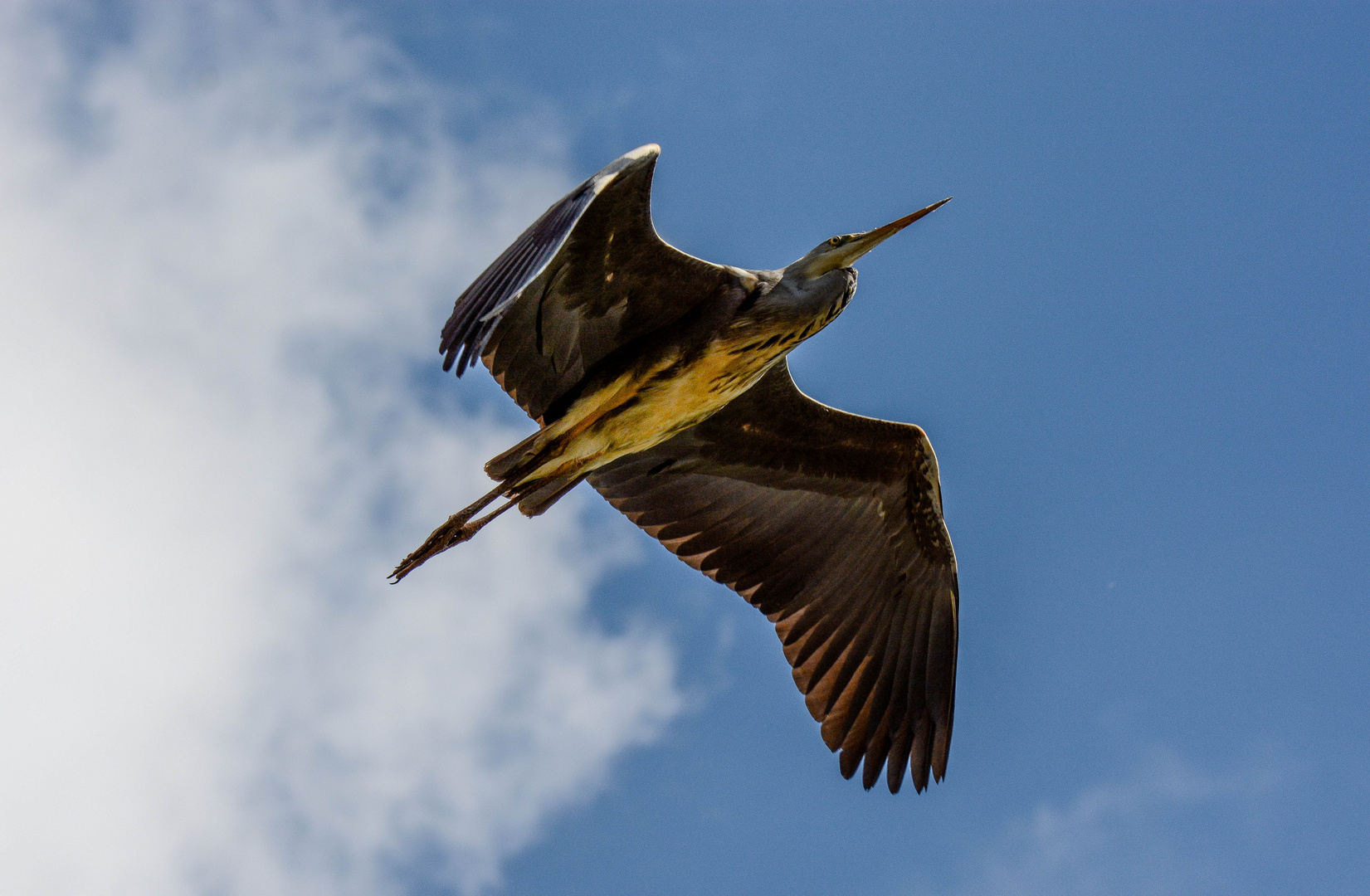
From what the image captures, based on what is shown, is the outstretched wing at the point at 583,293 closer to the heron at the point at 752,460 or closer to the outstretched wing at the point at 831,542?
the heron at the point at 752,460

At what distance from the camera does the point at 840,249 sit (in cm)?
750

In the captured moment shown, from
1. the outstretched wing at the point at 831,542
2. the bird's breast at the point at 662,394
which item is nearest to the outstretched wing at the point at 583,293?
the bird's breast at the point at 662,394

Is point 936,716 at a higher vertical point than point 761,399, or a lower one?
lower

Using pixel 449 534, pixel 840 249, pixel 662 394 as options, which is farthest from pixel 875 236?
pixel 449 534

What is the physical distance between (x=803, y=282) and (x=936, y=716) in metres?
3.14

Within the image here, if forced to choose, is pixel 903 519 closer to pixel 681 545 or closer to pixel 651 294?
pixel 681 545

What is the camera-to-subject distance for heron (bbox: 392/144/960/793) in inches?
287

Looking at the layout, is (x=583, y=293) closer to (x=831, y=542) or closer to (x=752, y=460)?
(x=752, y=460)

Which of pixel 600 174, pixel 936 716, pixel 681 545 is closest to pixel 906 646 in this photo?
pixel 936 716

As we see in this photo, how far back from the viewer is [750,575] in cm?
880

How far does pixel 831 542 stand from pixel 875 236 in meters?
2.35

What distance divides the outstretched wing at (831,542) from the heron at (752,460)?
1cm

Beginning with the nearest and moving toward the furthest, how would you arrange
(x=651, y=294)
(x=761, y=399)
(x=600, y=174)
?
(x=600, y=174), (x=651, y=294), (x=761, y=399)

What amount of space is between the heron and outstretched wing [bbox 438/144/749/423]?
0.04 feet
